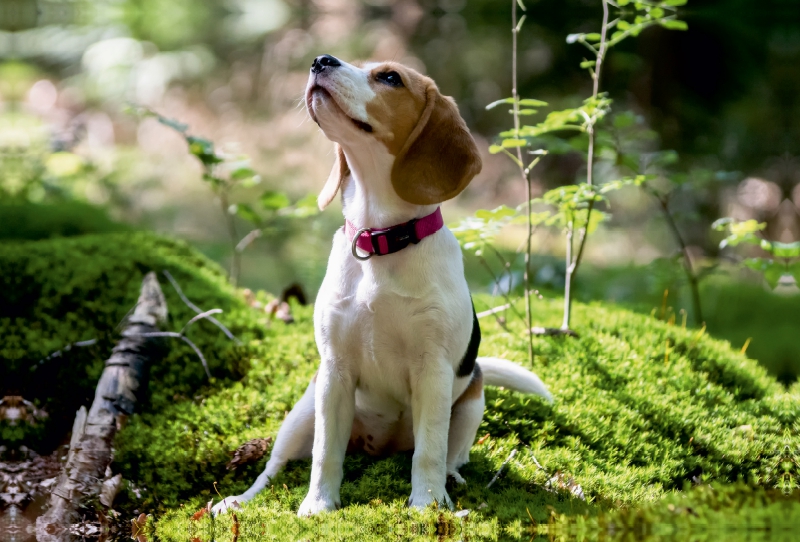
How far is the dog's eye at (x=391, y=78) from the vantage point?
3.23 meters

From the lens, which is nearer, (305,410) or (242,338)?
(305,410)

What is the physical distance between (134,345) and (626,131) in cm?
853

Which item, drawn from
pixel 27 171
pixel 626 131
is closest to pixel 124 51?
pixel 27 171

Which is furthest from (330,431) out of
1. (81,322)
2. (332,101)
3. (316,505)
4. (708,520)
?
(81,322)

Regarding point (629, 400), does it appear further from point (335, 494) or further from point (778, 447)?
point (335, 494)

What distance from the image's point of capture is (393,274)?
3182 mm

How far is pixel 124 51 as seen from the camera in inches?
583

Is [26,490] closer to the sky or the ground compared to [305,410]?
closer to the ground

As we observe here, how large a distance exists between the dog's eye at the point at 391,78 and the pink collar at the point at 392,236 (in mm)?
618

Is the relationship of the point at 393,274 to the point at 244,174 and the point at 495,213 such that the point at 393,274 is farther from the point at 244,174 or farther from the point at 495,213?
the point at 244,174

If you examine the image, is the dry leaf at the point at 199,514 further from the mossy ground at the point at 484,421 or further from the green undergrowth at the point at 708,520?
the green undergrowth at the point at 708,520

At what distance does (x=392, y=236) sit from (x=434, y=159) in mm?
402

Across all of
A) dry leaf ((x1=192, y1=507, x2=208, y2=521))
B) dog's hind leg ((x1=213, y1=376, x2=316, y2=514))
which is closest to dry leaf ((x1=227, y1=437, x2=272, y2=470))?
dog's hind leg ((x1=213, y1=376, x2=316, y2=514))

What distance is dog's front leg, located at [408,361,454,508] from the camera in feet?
10.2
